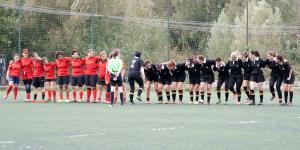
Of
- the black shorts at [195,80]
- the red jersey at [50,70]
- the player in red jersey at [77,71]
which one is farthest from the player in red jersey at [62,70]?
the black shorts at [195,80]

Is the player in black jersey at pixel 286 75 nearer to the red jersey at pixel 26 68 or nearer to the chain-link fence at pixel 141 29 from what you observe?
the red jersey at pixel 26 68

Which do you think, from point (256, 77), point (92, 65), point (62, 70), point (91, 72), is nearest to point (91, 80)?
point (91, 72)

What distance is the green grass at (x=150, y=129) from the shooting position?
1337 centimetres

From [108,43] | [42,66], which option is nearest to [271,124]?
[42,66]

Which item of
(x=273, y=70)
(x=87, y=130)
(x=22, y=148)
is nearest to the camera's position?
(x=22, y=148)

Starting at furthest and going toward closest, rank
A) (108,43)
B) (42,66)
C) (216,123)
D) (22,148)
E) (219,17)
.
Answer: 1. (219,17)
2. (108,43)
3. (42,66)
4. (216,123)
5. (22,148)

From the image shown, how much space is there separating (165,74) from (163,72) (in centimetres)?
12

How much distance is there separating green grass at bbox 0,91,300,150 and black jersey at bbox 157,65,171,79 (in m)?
6.69

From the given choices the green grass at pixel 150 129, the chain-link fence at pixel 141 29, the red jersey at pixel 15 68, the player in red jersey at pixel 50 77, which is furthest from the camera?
the chain-link fence at pixel 141 29

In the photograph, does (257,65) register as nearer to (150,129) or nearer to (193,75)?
(193,75)

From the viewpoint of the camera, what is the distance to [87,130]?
16.2 metres

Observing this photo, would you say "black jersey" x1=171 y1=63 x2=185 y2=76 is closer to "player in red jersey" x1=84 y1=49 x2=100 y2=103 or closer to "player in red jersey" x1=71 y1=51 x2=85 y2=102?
"player in red jersey" x1=84 y1=49 x2=100 y2=103

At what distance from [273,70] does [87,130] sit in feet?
46.1

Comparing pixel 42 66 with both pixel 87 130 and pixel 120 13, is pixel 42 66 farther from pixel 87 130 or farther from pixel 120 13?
pixel 120 13
